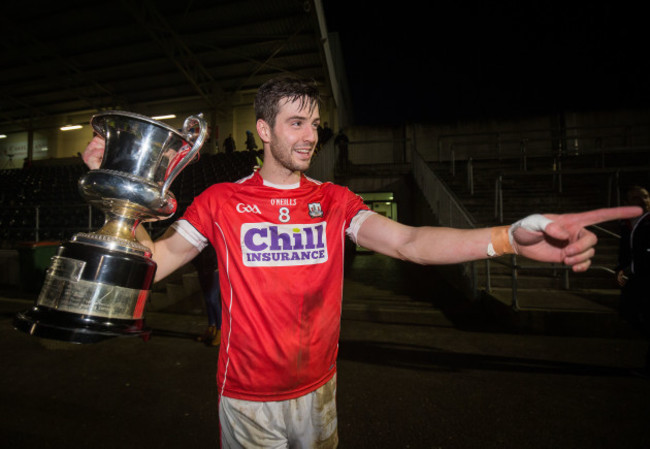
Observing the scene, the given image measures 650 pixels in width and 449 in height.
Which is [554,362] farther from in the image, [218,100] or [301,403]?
[218,100]

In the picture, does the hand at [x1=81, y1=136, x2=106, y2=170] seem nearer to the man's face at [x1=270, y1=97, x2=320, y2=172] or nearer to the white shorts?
the man's face at [x1=270, y1=97, x2=320, y2=172]

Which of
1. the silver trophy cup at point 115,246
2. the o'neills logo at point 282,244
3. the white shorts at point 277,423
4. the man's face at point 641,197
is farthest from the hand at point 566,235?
the man's face at point 641,197

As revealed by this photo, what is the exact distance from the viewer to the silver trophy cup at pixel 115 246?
92 cm

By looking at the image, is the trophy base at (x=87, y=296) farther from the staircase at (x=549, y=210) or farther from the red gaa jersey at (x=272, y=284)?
the staircase at (x=549, y=210)

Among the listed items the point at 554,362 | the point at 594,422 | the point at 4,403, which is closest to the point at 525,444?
the point at 594,422

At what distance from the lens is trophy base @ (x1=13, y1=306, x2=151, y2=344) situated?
2.88ft

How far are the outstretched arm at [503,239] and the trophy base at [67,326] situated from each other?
1.06m

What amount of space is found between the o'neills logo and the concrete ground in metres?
1.85

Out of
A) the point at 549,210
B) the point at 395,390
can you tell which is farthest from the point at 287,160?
the point at 549,210

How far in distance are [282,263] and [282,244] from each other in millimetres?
91

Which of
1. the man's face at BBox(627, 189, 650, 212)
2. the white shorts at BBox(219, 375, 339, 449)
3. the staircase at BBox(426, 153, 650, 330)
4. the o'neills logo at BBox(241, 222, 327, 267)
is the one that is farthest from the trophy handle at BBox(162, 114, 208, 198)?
the man's face at BBox(627, 189, 650, 212)

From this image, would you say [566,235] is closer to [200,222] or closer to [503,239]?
[503,239]

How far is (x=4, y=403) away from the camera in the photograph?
293 centimetres

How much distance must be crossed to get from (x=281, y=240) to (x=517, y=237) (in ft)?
3.16
